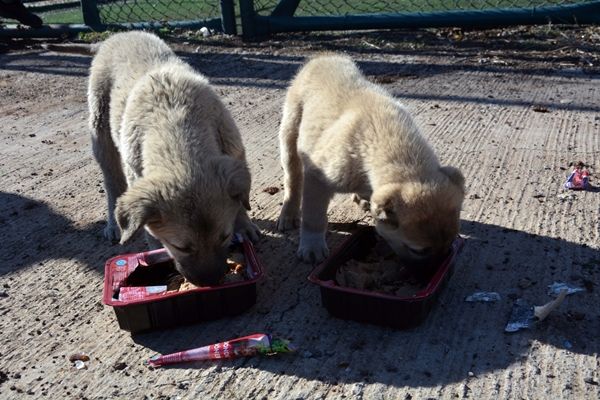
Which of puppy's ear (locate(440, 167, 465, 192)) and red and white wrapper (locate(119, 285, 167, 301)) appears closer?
red and white wrapper (locate(119, 285, 167, 301))

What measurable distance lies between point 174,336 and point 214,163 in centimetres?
97

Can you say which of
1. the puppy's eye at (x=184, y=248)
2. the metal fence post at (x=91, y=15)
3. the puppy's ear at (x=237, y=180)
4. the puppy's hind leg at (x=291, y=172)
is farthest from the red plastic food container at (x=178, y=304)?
the metal fence post at (x=91, y=15)

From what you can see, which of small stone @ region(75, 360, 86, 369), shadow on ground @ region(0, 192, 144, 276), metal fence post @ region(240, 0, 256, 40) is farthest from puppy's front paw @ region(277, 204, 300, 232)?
metal fence post @ region(240, 0, 256, 40)

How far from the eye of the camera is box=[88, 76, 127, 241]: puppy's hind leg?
5117 mm

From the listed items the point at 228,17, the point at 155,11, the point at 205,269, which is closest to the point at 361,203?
the point at 205,269

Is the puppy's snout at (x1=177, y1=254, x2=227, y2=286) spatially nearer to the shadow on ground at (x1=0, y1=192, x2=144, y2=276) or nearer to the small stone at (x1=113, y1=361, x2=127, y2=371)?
the small stone at (x1=113, y1=361, x2=127, y2=371)

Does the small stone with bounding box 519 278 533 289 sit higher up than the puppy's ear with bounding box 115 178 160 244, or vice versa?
the puppy's ear with bounding box 115 178 160 244

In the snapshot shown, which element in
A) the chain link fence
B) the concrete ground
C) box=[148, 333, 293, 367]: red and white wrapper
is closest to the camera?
the concrete ground

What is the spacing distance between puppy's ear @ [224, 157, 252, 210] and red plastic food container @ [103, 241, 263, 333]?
0.47 m

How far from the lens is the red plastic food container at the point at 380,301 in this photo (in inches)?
137

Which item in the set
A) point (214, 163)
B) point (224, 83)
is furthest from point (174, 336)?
point (224, 83)

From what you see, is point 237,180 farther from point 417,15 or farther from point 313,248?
point 417,15

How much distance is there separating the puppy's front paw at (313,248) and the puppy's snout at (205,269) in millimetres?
899

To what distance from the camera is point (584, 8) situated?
9.50 meters
